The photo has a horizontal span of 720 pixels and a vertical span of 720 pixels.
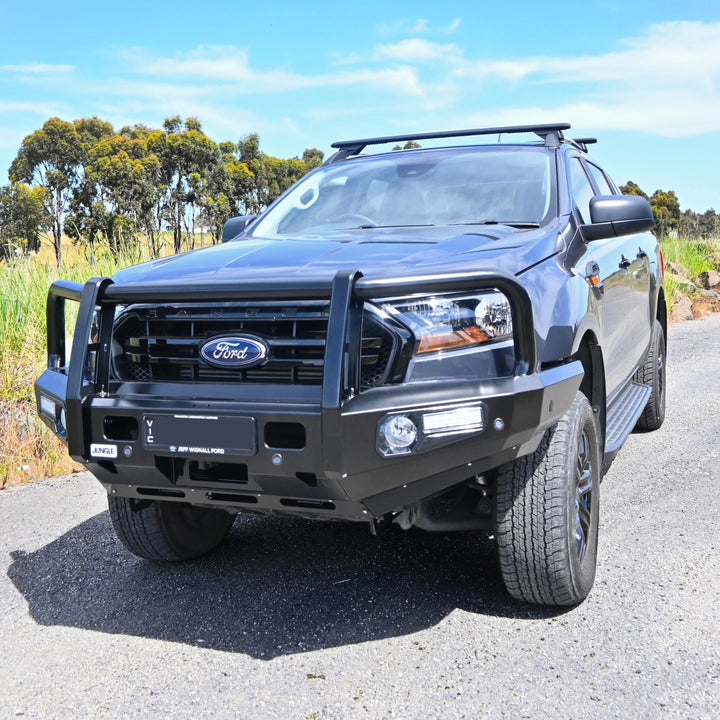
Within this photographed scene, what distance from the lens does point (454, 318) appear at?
101 inches

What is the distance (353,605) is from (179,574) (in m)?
0.88

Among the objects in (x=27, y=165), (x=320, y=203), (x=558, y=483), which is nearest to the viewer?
(x=558, y=483)

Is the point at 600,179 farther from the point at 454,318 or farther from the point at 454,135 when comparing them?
the point at 454,318

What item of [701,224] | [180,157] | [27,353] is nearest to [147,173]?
[180,157]

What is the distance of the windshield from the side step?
113 centimetres

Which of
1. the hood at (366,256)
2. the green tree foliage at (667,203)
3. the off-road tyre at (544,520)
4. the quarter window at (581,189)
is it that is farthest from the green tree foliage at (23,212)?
the off-road tyre at (544,520)

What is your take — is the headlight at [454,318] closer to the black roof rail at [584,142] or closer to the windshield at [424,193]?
the windshield at [424,193]

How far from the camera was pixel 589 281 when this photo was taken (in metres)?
3.46

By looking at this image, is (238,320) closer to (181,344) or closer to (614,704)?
(181,344)

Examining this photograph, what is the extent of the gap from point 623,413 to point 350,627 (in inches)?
87.2

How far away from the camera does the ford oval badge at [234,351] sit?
2.62 m

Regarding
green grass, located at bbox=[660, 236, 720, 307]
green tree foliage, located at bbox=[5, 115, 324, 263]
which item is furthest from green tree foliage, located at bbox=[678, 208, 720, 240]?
green tree foliage, located at bbox=[5, 115, 324, 263]

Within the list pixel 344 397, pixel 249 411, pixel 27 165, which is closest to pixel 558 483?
pixel 344 397

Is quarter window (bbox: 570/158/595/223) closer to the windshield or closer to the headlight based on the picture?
the windshield
